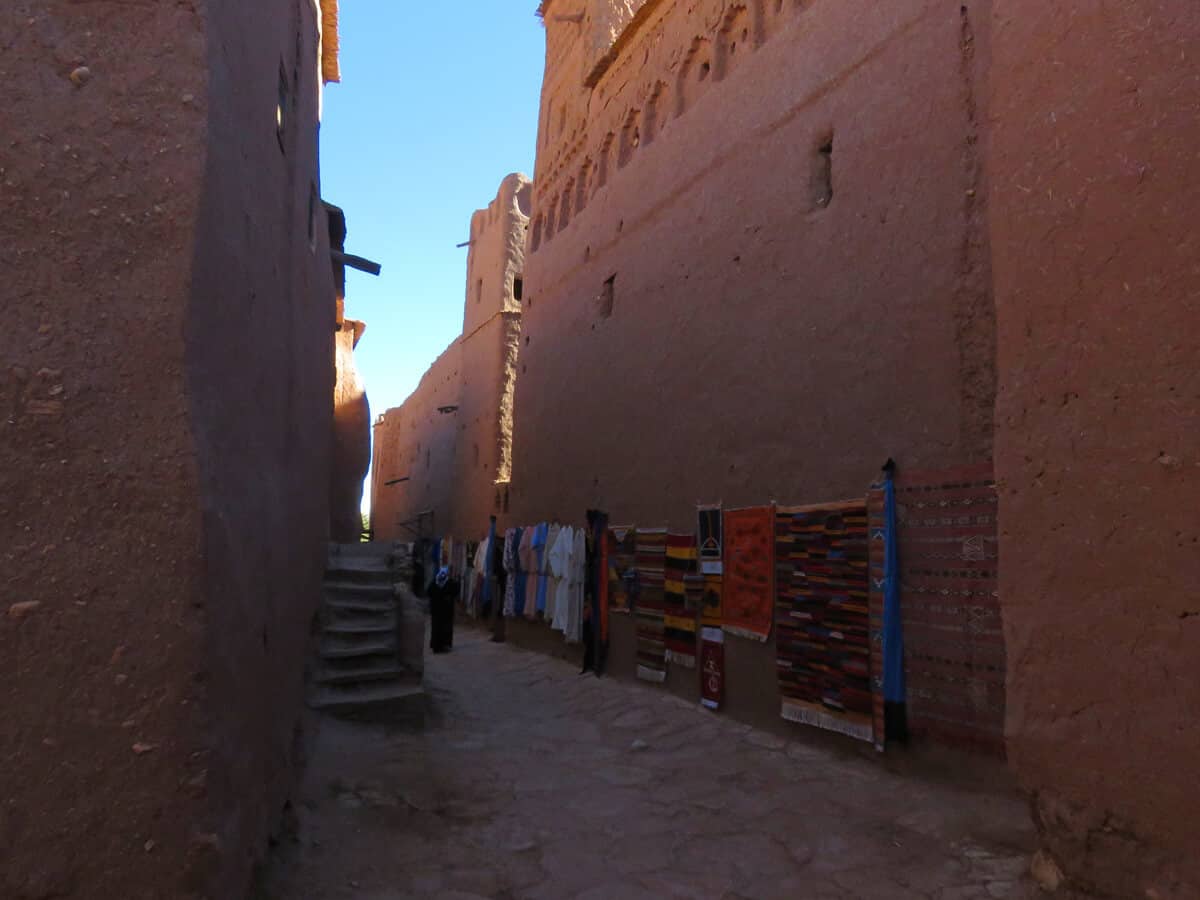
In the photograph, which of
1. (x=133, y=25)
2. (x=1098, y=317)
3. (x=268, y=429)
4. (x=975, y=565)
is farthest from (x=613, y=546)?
(x=133, y=25)

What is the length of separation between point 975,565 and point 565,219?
8.30 metres

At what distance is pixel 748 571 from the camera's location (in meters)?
6.45

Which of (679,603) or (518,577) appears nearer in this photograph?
(679,603)

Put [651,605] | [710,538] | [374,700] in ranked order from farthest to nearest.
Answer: [651,605], [710,538], [374,700]

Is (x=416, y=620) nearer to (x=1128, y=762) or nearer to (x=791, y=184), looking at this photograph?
(x=791, y=184)

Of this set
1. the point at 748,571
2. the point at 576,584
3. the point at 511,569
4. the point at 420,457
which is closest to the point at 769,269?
the point at 748,571

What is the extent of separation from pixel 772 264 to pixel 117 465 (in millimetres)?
5255

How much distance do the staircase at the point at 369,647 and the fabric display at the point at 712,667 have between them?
220cm

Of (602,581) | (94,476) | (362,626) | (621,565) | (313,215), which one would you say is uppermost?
(313,215)

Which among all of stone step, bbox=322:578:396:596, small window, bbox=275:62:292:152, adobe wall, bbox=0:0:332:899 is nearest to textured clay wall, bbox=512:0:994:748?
stone step, bbox=322:578:396:596

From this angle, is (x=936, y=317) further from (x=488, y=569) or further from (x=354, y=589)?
(x=488, y=569)

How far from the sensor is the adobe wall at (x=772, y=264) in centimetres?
504

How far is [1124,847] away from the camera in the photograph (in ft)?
8.91

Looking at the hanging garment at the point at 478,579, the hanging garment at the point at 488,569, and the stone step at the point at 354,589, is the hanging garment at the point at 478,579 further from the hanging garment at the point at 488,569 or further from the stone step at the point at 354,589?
the stone step at the point at 354,589
